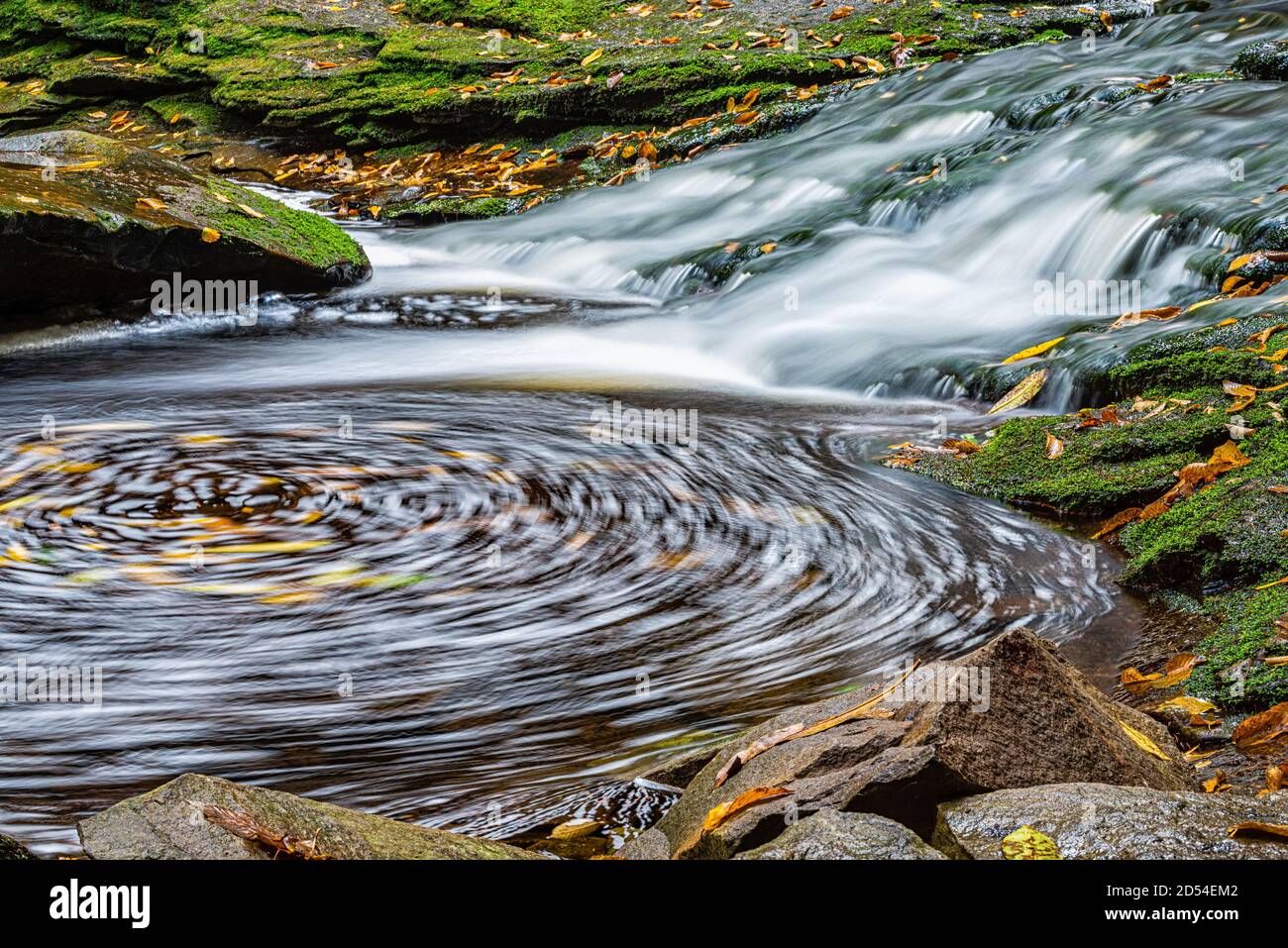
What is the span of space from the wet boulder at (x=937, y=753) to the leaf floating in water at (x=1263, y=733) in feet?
0.64

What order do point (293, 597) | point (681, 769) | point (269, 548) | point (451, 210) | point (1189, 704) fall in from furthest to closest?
point (451, 210), point (269, 548), point (293, 597), point (1189, 704), point (681, 769)

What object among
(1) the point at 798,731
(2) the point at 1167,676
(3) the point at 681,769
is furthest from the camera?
(2) the point at 1167,676

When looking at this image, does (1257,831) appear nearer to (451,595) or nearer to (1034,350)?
(451,595)

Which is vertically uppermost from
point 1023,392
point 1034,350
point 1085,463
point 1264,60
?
point 1264,60

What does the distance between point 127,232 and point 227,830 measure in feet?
21.8

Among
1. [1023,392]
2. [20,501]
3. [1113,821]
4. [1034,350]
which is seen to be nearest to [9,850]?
[1113,821]

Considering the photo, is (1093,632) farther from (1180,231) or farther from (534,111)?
(534,111)

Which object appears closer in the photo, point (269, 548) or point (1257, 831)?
point (1257, 831)

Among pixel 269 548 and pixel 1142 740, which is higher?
pixel 269 548

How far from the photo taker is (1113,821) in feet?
6.66

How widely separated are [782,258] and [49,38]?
13.5 metres

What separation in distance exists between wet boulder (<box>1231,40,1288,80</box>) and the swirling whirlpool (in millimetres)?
5731
